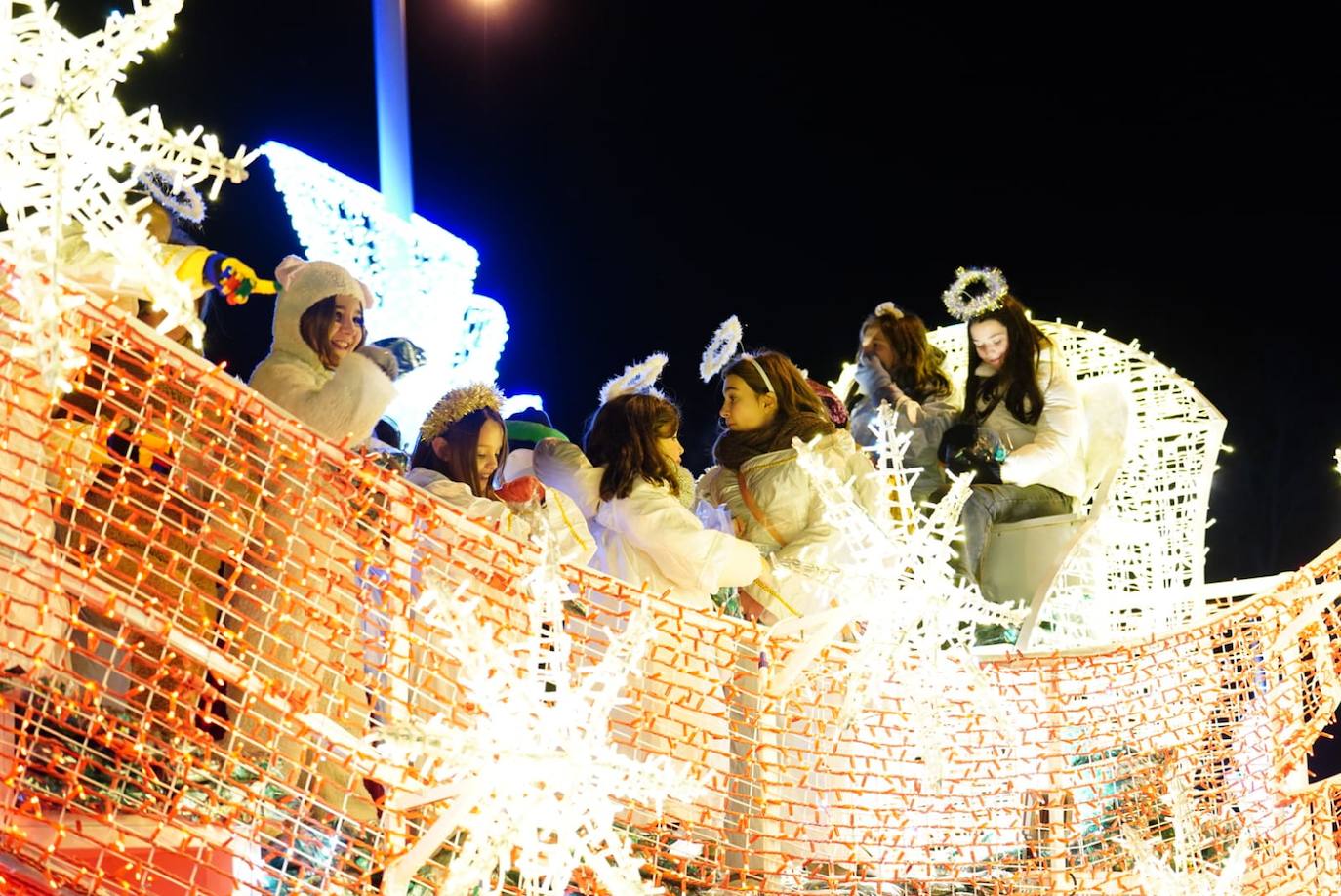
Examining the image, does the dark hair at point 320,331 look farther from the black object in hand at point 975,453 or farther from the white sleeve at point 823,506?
the black object in hand at point 975,453

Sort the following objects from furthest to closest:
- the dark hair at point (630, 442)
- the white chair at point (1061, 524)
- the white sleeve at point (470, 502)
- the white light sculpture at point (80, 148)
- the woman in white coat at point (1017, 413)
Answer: the woman in white coat at point (1017, 413)
the white chair at point (1061, 524)
the dark hair at point (630, 442)
the white sleeve at point (470, 502)
the white light sculpture at point (80, 148)

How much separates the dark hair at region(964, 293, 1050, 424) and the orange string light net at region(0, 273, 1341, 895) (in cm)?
151

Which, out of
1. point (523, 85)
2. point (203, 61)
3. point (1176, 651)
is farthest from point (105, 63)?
point (523, 85)

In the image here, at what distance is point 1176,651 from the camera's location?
376 cm

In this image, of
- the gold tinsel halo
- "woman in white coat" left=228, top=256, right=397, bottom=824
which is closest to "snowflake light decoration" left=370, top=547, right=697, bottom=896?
"woman in white coat" left=228, top=256, right=397, bottom=824

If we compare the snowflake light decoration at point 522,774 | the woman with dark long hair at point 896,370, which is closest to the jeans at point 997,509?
the woman with dark long hair at point 896,370

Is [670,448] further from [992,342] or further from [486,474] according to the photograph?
[992,342]

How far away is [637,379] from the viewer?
4.93 metres

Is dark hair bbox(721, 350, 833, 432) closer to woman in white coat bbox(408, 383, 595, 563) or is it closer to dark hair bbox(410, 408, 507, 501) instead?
woman in white coat bbox(408, 383, 595, 563)

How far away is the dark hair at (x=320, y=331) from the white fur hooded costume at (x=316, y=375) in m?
0.01

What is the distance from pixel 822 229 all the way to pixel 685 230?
4.35 ft

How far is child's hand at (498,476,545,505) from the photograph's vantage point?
156 inches

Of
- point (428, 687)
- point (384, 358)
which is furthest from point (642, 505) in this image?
point (428, 687)

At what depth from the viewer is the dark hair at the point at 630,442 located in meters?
4.14
